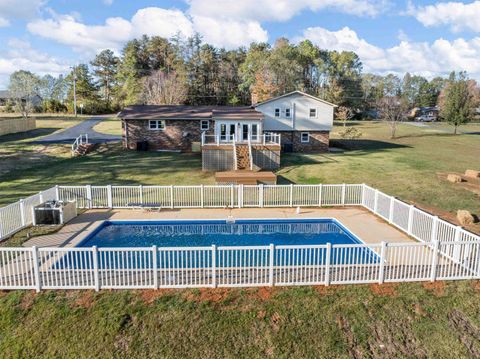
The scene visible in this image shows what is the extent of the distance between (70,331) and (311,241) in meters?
9.58

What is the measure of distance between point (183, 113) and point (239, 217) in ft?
67.7

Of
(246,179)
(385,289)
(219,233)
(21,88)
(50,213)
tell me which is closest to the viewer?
(385,289)

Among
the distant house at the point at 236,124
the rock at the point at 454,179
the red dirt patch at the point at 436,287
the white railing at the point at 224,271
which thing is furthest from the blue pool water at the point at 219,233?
the distant house at the point at 236,124

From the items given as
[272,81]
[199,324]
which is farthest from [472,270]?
[272,81]

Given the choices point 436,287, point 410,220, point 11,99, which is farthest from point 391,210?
point 11,99

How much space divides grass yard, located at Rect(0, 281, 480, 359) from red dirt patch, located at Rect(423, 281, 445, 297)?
0.14ft

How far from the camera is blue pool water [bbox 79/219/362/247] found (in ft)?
49.9

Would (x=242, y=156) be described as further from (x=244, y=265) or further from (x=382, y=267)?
(x=382, y=267)

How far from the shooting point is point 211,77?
251 ft

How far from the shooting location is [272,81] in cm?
6706

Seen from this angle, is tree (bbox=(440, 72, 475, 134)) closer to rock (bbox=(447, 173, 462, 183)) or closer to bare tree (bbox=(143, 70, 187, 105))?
rock (bbox=(447, 173, 462, 183))

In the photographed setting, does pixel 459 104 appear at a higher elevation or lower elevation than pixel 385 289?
higher

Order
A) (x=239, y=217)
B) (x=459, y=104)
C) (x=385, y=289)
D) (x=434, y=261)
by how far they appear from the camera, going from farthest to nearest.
A: (x=459, y=104), (x=239, y=217), (x=434, y=261), (x=385, y=289)

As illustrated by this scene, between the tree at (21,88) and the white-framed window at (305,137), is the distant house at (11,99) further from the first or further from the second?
the white-framed window at (305,137)
